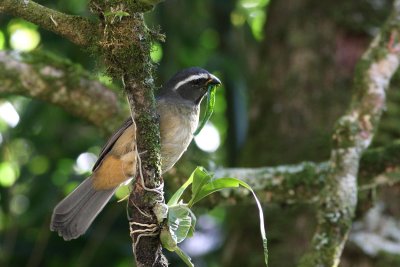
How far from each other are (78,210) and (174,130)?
858 mm

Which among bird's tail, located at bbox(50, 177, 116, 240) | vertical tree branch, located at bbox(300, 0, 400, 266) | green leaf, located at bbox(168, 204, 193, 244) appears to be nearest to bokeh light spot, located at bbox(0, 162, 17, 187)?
bird's tail, located at bbox(50, 177, 116, 240)

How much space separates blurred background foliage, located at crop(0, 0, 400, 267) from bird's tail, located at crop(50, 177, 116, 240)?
0.86 metres

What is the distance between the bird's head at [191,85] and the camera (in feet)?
14.5

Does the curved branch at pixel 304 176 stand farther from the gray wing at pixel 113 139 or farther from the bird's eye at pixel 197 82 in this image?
the gray wing at pixel 113 139

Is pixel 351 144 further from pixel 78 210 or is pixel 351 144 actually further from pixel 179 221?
pixel 78 210

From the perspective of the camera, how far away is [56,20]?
3.21 metres

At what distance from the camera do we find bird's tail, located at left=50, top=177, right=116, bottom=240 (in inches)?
173

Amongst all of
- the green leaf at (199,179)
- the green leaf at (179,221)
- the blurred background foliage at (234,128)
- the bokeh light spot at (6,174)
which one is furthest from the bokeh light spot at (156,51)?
the bokeh light spot at (6,174)

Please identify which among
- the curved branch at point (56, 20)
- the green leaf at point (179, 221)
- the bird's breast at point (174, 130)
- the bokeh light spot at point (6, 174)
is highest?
the curved branch at point (56, 20)

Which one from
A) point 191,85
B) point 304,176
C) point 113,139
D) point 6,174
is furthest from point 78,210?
point 6,174

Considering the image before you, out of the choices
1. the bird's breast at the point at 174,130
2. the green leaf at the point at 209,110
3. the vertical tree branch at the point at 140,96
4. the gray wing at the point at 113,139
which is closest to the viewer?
the vertical tree branch at the point at 140,96

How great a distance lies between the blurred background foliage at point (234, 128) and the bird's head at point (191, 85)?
0.84 meters

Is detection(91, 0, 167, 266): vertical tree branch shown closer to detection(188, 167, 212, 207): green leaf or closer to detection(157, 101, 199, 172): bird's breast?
detection(188, 167, 212, 207): green leaf

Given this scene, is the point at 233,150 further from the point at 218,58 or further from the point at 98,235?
the point at 98,235
